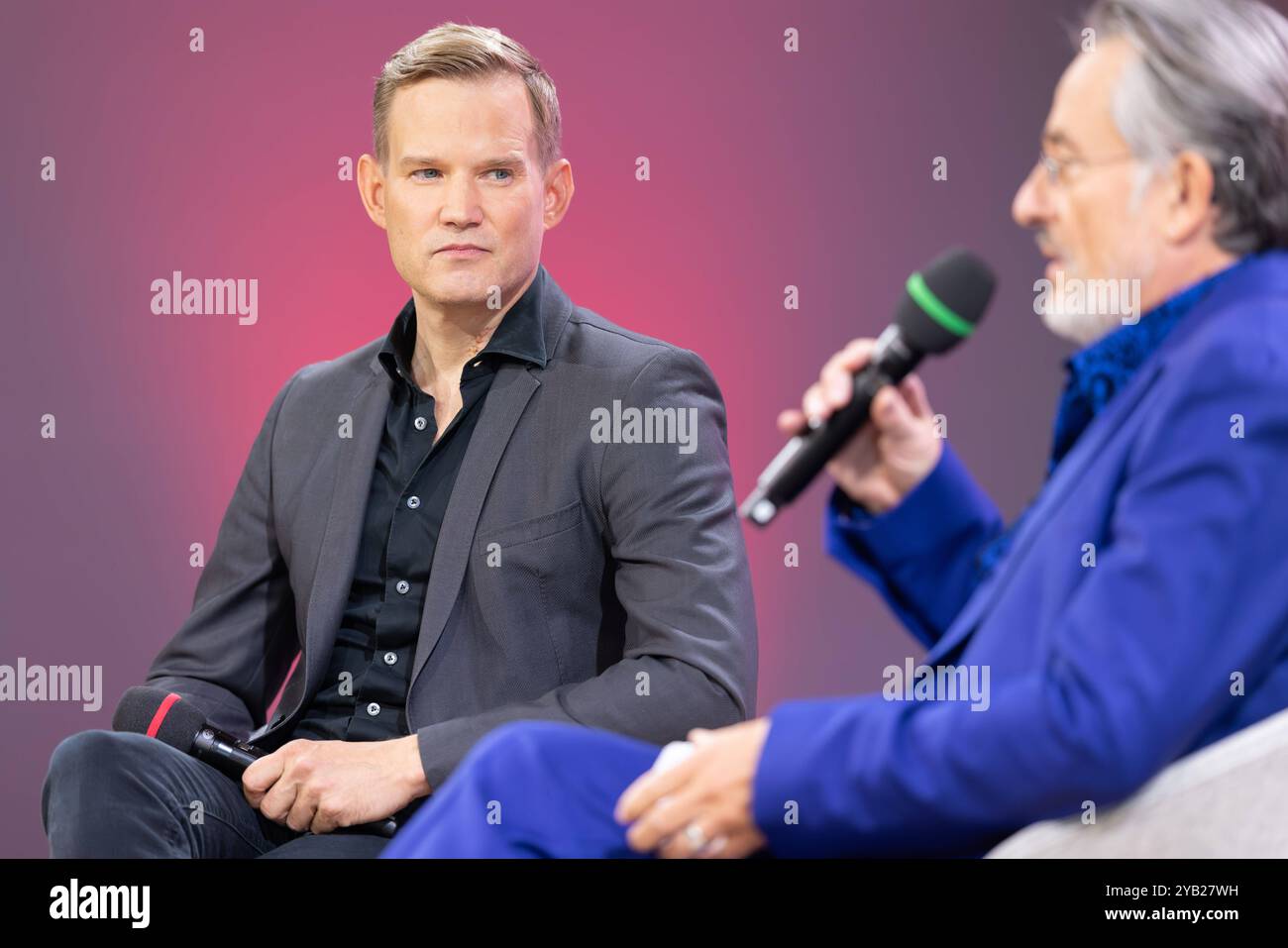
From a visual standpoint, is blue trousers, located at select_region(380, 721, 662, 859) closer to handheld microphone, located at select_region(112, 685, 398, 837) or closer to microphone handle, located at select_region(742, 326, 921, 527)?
microphone handle, located at select_region(742, 326, 921, 527)

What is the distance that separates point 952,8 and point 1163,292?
6.59 ft

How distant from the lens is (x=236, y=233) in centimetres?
326

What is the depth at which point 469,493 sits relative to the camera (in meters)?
2.13

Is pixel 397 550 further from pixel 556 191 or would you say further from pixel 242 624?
pixel 556 191

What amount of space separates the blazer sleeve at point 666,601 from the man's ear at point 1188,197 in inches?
34.2

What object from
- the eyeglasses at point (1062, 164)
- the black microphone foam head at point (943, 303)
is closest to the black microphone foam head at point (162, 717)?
the black microphone foam head at point (943, 303)

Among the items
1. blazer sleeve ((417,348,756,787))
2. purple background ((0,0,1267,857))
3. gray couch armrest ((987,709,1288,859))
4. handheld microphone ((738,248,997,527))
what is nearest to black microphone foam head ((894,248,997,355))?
handheld microphone ((738,248,997,527))

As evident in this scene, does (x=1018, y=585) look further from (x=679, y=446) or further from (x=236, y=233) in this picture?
(x=236, y=233)

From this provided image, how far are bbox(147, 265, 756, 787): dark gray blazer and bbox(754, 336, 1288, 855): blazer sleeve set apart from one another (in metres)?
0.76

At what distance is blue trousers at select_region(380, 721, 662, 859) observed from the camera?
1343 mm

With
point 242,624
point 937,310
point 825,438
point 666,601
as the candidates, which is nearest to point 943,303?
point 937,310

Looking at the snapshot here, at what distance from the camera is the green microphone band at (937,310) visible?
1410mm

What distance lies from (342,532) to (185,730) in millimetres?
347

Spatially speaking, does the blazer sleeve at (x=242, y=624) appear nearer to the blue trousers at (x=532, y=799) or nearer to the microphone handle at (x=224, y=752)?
the microphone handle at (x=224, y=752)
